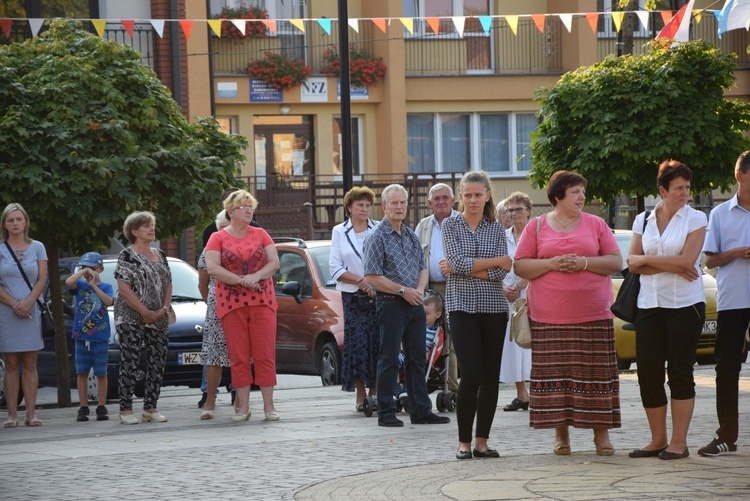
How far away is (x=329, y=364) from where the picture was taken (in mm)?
16297

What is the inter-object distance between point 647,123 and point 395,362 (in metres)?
12.5

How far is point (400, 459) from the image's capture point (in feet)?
30.1

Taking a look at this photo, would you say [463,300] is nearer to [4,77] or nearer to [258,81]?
[4,77]

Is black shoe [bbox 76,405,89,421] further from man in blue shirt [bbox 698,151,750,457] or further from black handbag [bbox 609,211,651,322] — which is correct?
man in blue shirt [bbox 698,151,750,457]

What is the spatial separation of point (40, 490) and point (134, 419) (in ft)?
13.3

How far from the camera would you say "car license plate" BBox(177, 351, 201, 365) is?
14.9 metres

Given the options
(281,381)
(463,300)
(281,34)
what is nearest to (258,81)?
(281,34)

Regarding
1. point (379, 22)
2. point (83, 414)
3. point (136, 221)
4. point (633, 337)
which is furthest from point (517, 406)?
point (379, 22)

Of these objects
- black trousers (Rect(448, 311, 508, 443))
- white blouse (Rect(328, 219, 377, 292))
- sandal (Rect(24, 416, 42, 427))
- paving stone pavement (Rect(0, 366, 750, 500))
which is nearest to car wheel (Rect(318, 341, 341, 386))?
paving stone pavement (Rect(0, 366, 750, 500))

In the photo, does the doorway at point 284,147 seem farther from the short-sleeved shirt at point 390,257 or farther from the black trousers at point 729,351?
the black trousers at point 729,351

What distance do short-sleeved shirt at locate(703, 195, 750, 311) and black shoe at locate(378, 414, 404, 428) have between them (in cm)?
315

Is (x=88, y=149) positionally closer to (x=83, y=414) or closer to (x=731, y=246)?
(x=83, y=414)

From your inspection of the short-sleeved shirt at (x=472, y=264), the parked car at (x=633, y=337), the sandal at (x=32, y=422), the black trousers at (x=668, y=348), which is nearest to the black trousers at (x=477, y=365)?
the short-sleeved shirt at (x=472, y=264)

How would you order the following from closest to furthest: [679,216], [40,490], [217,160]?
[40,490] → [679,216] → [217,160]
